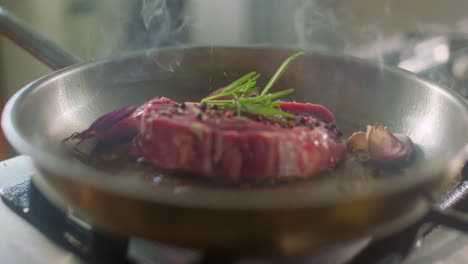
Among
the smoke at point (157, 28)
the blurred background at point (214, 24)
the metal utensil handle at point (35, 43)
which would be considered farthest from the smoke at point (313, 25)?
the metal utensil handle at point (35, 43)

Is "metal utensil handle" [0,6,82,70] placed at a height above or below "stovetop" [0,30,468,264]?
above

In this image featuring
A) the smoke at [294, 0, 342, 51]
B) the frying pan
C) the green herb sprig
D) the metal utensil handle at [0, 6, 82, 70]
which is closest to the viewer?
the frying pan

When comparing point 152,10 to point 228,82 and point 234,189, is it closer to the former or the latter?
point 228,82

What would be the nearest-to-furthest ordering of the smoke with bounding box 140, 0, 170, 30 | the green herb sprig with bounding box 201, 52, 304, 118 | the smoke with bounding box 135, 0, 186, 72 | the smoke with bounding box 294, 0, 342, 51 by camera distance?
1. the green herb sprig with bounding box 201, 52, 304, 118
2. the smoke with bounding box 135, 0, 186, 72
3. the smoke with bounding box 140, 0, 170, 30
4. the smoke with bounding box 294, 0, 342, 51

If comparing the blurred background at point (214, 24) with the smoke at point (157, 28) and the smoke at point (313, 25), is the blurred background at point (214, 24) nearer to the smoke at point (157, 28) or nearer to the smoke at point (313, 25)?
the smoke at point (313, 25)

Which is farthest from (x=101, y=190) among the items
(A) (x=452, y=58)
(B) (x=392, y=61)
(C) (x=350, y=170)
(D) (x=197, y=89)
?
(A) (x=452, y=58)

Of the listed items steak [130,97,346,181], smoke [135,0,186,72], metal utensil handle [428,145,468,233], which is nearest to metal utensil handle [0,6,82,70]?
smoke [135,0,186,72]

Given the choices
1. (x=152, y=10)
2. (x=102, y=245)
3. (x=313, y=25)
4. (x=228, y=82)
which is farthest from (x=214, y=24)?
(x=102, y=245)

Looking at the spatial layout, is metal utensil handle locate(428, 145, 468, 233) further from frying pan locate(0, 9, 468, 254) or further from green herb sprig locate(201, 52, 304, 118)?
green herb sprig locate(201, 52, 304, 118)

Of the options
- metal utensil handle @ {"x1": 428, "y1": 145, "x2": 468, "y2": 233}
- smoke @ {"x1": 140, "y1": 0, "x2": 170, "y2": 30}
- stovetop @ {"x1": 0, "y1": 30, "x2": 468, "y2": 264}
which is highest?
smoke @ {"x1": 140, "y1": 0, "x2": 170, "y2": 30}
